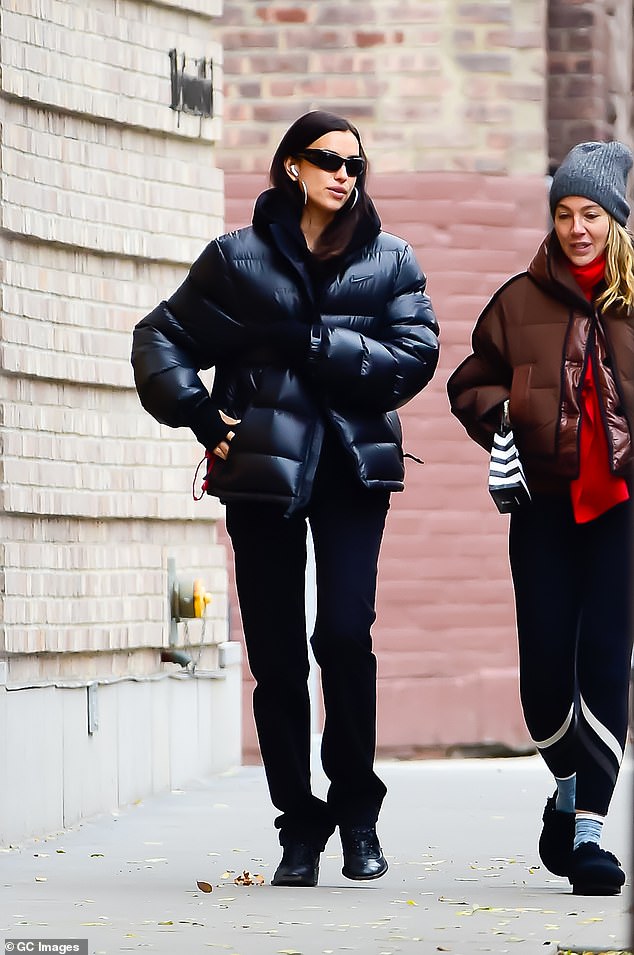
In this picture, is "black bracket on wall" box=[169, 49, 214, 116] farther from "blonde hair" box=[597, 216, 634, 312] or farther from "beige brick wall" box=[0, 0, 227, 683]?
"blonde hair" box=[597, 216, 634, 312]

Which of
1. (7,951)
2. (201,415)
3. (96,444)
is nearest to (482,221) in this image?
(96,444)

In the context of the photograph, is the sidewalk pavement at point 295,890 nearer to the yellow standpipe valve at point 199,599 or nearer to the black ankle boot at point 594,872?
the black ankle boot at point 594,872

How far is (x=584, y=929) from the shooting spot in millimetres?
4957

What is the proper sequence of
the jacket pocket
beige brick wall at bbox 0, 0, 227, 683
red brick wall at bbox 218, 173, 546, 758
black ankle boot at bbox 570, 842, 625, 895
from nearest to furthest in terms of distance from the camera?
black ankle boot at bbox 570, 842, 625, 895
the jacket pocket
beige brick wall at bbox 0, 0, 227, 683
red brick wall at bbox 218, 173, 546, 758

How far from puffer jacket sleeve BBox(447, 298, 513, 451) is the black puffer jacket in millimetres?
162

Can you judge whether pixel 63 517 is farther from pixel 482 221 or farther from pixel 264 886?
pixel 482 221

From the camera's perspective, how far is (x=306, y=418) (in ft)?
18.6

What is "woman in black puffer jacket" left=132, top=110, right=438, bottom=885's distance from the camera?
5656mm

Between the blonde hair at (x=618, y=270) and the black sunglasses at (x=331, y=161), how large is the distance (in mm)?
683

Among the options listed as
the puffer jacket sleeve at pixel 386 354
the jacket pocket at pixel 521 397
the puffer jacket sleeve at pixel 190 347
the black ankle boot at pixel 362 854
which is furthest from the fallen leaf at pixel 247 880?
the jacket pocket at pixel 521 397

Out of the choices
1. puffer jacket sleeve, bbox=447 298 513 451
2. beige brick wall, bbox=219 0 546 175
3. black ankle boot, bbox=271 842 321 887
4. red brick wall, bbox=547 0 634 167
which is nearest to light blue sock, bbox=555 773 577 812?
black ankle boot, bbox=271 842 321 887

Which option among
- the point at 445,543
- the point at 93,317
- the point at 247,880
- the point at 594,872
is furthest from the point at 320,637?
the point at 445,543

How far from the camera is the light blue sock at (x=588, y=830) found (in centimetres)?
566

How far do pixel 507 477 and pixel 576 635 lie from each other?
1.57ft
